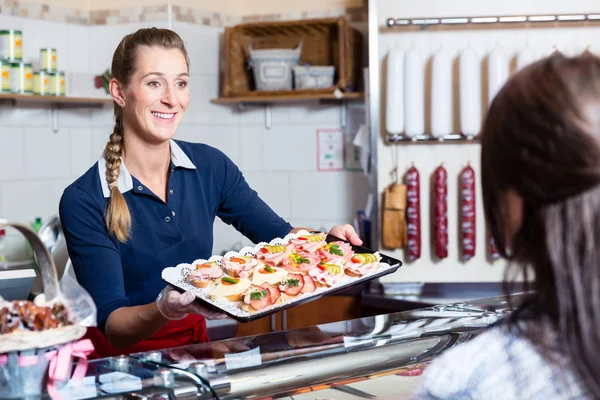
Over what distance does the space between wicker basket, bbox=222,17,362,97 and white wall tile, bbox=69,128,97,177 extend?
879 millimetres

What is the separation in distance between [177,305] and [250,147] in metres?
3.25

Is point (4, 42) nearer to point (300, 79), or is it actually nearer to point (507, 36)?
point (300, 79)

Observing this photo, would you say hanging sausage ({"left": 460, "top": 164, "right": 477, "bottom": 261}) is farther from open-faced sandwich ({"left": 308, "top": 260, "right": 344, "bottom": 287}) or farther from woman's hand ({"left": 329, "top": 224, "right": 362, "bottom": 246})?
open-faced sandwich ({"left": 308, "top": 260, "right": 344, "bottom": 287})

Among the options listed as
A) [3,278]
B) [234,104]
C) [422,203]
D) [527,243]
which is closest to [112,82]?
[3,278]

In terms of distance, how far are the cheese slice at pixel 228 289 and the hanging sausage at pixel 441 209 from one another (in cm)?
222

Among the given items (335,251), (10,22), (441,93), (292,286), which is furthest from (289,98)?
(292,286)

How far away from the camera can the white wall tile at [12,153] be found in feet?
14.4

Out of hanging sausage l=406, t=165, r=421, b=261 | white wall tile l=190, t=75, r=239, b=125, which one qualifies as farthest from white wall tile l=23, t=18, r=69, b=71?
hanging sausage l=406, t=165, r=421, b=261

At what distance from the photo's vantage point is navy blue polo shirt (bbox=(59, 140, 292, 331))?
2.31 metres

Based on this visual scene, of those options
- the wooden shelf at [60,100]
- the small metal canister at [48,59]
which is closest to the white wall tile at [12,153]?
the wooden shelf at [60,100]

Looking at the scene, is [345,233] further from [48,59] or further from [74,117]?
[74,117]

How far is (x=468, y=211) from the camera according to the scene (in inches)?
166

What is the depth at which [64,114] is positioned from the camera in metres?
4.75

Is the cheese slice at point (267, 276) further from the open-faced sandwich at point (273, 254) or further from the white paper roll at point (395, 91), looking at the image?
the white paper roll at point (395, 91)
